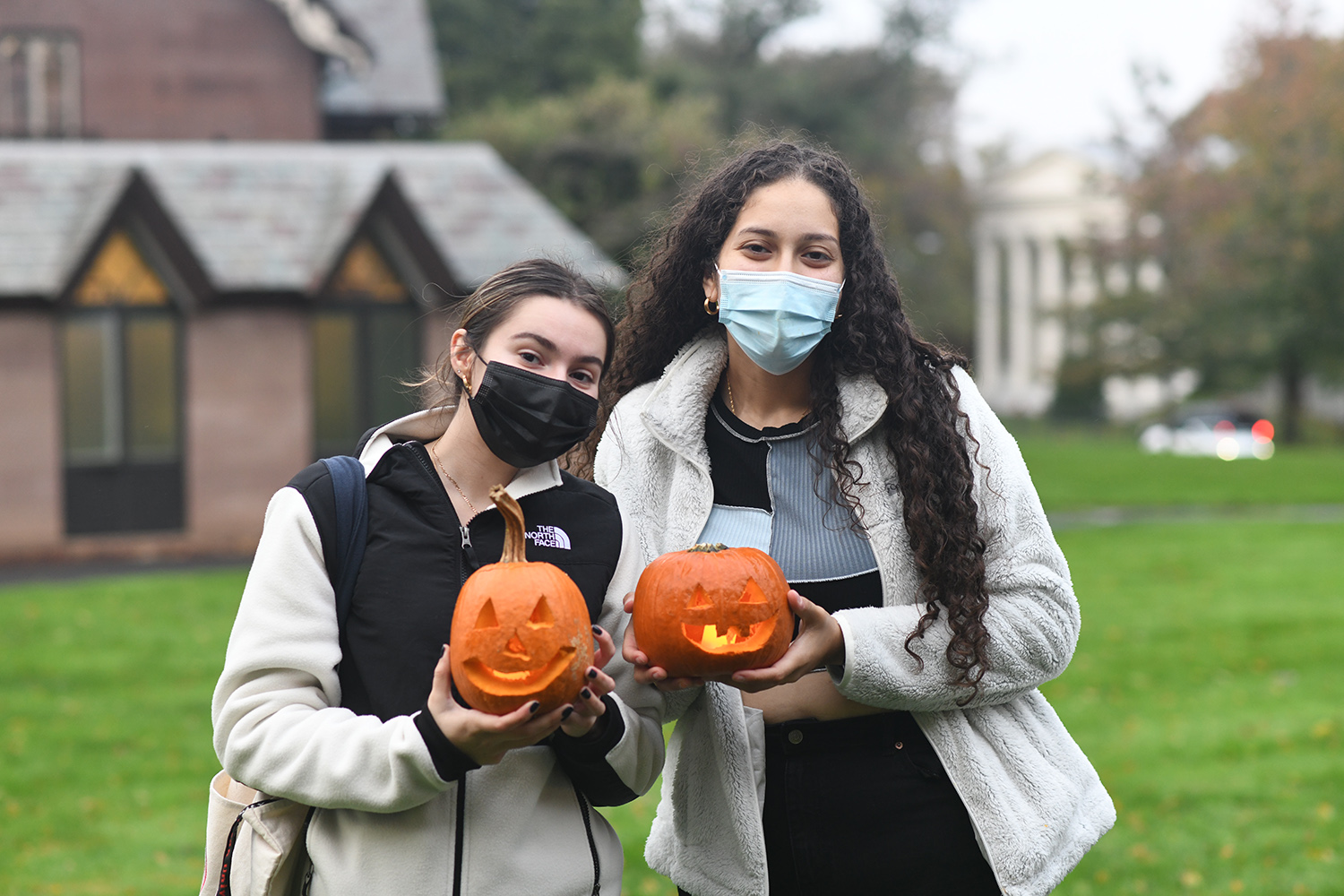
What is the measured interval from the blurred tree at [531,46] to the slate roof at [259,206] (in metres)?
22.4

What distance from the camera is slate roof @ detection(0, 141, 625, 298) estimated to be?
730 inches

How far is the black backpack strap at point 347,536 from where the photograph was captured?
107 inches

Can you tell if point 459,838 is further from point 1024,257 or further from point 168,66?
point 1024,257

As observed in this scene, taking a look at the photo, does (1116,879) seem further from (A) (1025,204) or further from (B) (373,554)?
(A) (1025,204)

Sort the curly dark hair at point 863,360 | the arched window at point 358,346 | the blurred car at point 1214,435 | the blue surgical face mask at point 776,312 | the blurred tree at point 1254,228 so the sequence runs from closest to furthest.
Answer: the curly dark hair at point 863,360 → the blue surgical face mask at point 776,312 → the arched window at point 358,346 → the blurred tree at point 1254,228 → the blurred car at point 1214,435

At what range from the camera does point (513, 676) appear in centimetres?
259

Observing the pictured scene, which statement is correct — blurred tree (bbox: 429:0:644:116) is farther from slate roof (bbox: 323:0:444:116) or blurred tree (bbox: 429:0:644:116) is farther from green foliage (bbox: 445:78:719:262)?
slate roof (bbox: 323:0:444:116)

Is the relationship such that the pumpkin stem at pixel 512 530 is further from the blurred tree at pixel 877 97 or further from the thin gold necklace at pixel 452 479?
the blurred tree at pixel 877 97

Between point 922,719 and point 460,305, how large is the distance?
141cm

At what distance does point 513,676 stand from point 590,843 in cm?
51

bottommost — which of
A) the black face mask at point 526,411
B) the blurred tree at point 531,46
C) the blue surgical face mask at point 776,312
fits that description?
the black face mask at point 526,411

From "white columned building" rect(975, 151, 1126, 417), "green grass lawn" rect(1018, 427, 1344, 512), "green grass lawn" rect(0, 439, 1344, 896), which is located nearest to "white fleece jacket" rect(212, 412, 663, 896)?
"green grass lawn" rect(0, 439, 1344, 896)

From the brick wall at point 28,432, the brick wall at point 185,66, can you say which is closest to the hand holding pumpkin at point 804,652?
the brick wall at point 28,432

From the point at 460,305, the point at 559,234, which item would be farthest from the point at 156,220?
the point at 460,305
